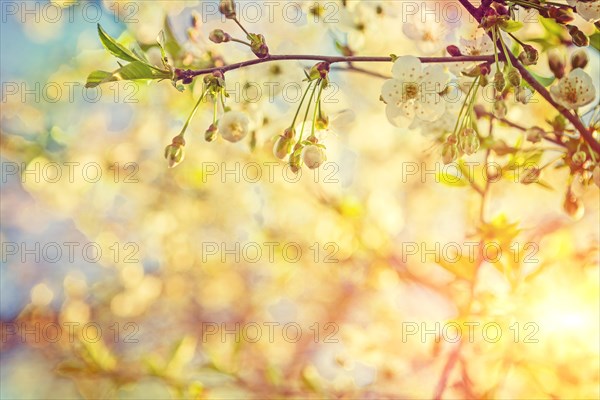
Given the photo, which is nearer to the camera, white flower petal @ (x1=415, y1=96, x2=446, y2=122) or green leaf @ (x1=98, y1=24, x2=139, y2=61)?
green leaf @ (x1=98, y1=24, x2=139, y2=61)

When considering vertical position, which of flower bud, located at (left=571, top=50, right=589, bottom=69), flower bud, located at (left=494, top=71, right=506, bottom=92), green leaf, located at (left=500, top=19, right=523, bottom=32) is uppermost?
green leaf, located at (left=500, top=19, right=523, bottom=32)

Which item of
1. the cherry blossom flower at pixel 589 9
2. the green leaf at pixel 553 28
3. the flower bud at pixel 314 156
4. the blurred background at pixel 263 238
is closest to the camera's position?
the cherry blossom flower at pixel 589 9

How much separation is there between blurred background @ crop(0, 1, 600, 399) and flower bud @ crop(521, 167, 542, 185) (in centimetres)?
8

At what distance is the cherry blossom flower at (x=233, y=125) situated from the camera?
65 cm

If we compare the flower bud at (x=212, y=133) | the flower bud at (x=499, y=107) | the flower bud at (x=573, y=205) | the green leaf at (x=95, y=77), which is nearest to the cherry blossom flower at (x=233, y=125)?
the flower bud at (x=212, y=133)

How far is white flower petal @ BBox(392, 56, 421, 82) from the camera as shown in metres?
0.61

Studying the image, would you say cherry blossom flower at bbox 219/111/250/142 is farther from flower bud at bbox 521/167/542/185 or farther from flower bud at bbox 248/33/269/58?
flower bud at bbox 521/167/542/185

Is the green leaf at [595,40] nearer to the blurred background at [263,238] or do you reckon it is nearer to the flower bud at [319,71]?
the blurred background at [263,238]

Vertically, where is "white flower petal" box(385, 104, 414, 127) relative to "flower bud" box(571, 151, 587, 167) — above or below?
above

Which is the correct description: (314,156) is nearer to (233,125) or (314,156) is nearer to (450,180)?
(233,125)

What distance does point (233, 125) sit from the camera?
0.65 metres

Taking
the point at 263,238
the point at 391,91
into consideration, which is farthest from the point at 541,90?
the point at 263,238

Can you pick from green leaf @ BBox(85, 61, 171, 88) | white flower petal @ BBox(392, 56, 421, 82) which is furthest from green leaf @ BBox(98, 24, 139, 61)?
white flower petal @ BBox(392, 56, 421, 82)

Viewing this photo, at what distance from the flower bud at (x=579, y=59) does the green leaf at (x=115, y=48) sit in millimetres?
437
